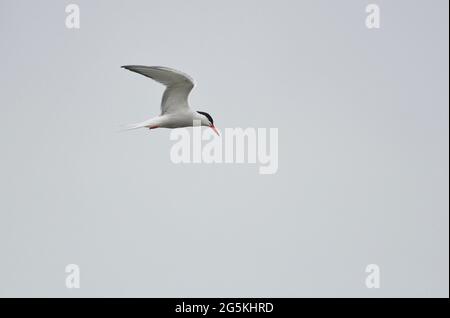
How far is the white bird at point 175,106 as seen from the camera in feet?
38.6

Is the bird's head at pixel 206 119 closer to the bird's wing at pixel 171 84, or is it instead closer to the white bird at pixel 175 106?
the white bird at pixel 175 106

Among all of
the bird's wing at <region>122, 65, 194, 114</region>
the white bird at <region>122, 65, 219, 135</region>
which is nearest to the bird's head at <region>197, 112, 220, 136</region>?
the white bird at <region>122, 65, 219, 135</region>

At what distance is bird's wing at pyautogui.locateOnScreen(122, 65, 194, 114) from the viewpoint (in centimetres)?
1130

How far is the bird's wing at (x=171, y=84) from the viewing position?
11305 millimetres

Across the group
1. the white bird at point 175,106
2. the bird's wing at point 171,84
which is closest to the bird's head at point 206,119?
the white bird at point 175,106

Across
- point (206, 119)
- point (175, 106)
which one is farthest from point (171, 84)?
point (206, 119)

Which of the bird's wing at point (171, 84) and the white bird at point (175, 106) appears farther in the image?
the white bird at point (175, 106)

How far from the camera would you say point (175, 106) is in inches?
488

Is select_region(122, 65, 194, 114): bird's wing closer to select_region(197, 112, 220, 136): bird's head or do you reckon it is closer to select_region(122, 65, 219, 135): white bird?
select_region(122, 65, 219, 135): white bird

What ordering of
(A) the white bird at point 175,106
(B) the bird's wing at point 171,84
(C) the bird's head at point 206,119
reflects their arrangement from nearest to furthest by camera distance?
(B) the bird's wing at point 171,84, (A) the white bird at point 175,106, (C) the bird's head at point 206,119

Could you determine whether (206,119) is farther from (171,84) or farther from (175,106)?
(171,84)

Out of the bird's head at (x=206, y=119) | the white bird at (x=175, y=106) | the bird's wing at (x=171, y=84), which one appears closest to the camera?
the bird's wing at (x=171, y=84)

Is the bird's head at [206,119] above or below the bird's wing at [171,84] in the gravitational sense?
below
